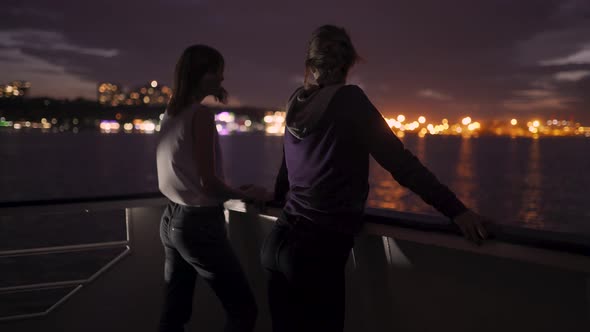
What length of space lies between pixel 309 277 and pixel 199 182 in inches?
23.3

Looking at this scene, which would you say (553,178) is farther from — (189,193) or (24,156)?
(24,156)

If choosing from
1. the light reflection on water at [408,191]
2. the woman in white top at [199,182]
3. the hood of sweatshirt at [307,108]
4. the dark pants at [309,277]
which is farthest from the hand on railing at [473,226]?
the light reflection on water at [408,191]

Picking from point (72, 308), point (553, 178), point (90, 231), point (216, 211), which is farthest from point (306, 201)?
point (553, 178)

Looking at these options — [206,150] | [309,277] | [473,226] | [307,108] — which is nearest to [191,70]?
[206,150]

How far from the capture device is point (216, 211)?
5.95 feet

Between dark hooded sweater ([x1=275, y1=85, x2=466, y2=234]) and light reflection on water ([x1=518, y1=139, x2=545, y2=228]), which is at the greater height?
dark hooded sweater ([x1=275, y1=85, x2=466, y2=234])

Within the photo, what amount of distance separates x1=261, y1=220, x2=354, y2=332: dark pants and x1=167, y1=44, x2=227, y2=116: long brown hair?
2.14 feet

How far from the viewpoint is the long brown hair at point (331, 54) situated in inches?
57.2

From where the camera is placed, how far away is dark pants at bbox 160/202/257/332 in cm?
177

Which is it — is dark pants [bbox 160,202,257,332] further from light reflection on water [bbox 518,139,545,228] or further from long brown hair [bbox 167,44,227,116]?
light reflection on water [bbox 518,139,545,228]

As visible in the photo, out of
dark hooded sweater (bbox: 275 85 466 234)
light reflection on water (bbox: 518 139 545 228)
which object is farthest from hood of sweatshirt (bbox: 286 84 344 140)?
light reflection on water (bbox: 518 139 545 228)

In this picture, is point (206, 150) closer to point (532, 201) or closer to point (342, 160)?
point (342, 160)

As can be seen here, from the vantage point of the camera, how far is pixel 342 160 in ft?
4.55

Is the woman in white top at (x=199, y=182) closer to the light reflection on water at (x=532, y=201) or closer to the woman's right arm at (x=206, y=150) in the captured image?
the woman's right arm at (x=206, y=150)
